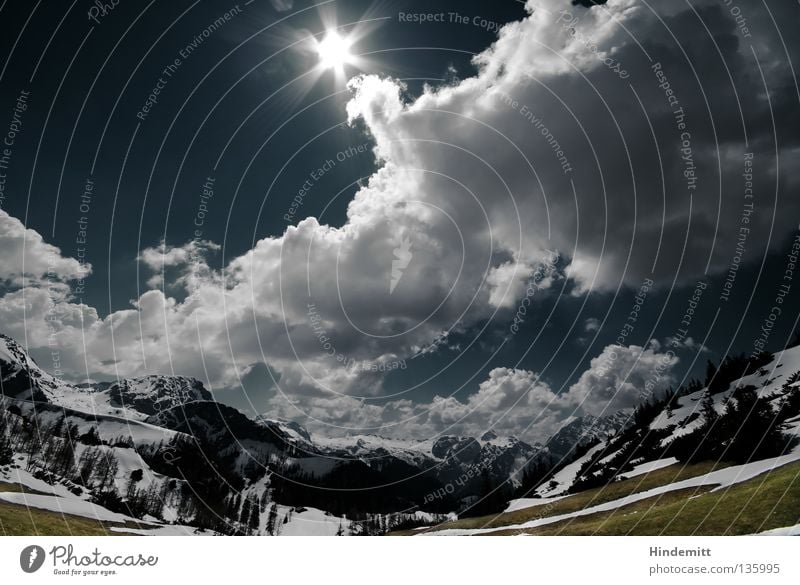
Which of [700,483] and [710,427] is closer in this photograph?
[700,483]

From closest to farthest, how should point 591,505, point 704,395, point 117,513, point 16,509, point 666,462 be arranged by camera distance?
point 591,505 → point 666,462 → point 16,509 → point 704,395 → point 117,513

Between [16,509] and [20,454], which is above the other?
[20,454]

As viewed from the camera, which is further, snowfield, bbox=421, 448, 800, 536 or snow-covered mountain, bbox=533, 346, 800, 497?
snow-covered mountain, bbox=533, 346, 800, 497

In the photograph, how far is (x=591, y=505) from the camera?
61.8m

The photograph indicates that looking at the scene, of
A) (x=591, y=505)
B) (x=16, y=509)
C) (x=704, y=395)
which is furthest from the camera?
(x=704, y=395)

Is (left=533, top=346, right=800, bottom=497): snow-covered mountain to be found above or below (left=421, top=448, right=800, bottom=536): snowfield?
above

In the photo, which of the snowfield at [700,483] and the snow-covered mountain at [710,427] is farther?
the snow-covered mountain at [710,427]

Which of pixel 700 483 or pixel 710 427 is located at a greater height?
pixel 710 427

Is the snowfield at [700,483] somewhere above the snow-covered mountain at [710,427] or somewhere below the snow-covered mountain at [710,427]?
below
